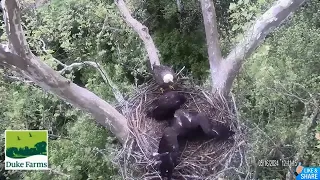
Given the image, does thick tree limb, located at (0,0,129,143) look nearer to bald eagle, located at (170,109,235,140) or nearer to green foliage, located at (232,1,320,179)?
bald eagle, located at (170,109,235,140)

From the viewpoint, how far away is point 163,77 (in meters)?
2.35

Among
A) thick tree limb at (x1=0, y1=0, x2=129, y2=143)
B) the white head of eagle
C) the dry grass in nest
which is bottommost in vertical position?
the dry grass in nest

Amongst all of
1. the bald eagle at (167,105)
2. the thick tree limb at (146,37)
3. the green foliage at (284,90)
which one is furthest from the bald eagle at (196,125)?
the green foliage at (284,90)

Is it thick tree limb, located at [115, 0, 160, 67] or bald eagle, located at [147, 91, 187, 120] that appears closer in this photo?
bald eagle, located at [147, 91, 187, 120]

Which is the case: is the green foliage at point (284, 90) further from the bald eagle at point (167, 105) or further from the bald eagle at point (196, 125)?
the bald eagle at point (167, 105)

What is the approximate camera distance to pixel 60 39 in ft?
15.0

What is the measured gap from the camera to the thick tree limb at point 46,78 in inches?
87.4

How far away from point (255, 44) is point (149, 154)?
41.8 inches

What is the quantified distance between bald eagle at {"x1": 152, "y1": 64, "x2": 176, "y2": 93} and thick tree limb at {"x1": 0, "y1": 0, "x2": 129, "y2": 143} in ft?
1.16

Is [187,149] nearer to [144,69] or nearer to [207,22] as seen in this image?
[207,22]

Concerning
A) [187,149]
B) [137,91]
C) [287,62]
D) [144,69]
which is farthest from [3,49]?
[287,62]

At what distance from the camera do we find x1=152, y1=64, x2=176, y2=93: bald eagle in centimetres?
233

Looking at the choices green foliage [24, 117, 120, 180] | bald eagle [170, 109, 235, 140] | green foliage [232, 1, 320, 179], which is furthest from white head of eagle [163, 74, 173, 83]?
green foliage [24, 117, 120, 180]

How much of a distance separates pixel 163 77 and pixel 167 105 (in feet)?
0.49
